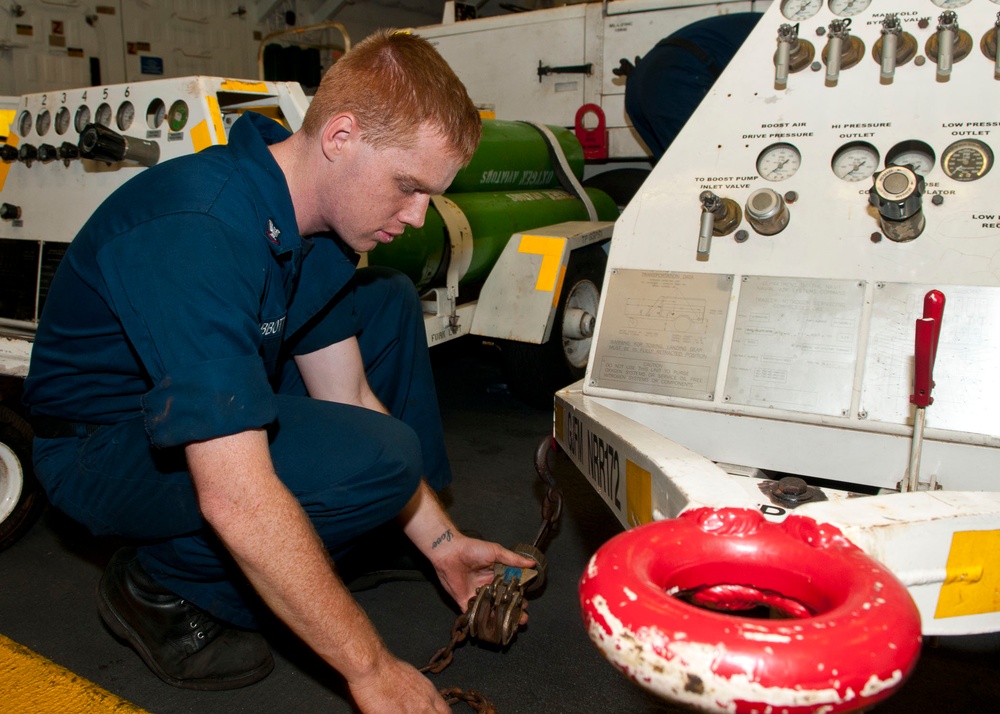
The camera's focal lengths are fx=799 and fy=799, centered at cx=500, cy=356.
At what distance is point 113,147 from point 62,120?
516 millimetres

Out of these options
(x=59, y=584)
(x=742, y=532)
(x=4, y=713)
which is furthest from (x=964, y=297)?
(x=59, y=584)

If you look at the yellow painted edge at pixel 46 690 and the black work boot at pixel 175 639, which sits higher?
the black work boot at pixel 175 639

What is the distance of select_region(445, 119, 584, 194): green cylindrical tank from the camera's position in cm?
350

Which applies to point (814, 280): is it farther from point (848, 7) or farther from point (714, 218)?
point (848, 7)

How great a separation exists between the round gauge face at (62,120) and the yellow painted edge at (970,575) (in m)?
2.83

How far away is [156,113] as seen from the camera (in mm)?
2516

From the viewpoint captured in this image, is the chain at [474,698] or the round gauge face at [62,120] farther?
the round gauge face at [62,120]

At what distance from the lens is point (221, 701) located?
5.43ft

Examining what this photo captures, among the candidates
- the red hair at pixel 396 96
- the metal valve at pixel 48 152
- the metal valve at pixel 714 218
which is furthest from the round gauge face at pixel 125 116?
the metal valve at pixel 714 218

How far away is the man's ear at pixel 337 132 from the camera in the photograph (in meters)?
1.34

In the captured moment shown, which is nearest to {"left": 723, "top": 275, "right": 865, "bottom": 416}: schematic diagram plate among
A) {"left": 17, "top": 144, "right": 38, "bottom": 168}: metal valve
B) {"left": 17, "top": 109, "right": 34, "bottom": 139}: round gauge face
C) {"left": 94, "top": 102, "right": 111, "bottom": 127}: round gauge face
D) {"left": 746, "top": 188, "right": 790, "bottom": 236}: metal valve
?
{"left": 746, "top": 188, "right": 790, "bottom": 236}: metal valve

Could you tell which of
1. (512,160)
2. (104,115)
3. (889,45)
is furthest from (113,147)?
(889,45)

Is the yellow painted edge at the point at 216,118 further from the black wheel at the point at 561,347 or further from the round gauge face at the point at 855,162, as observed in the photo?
the round gauge face at the point at 855,162

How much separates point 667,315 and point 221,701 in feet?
4.17
